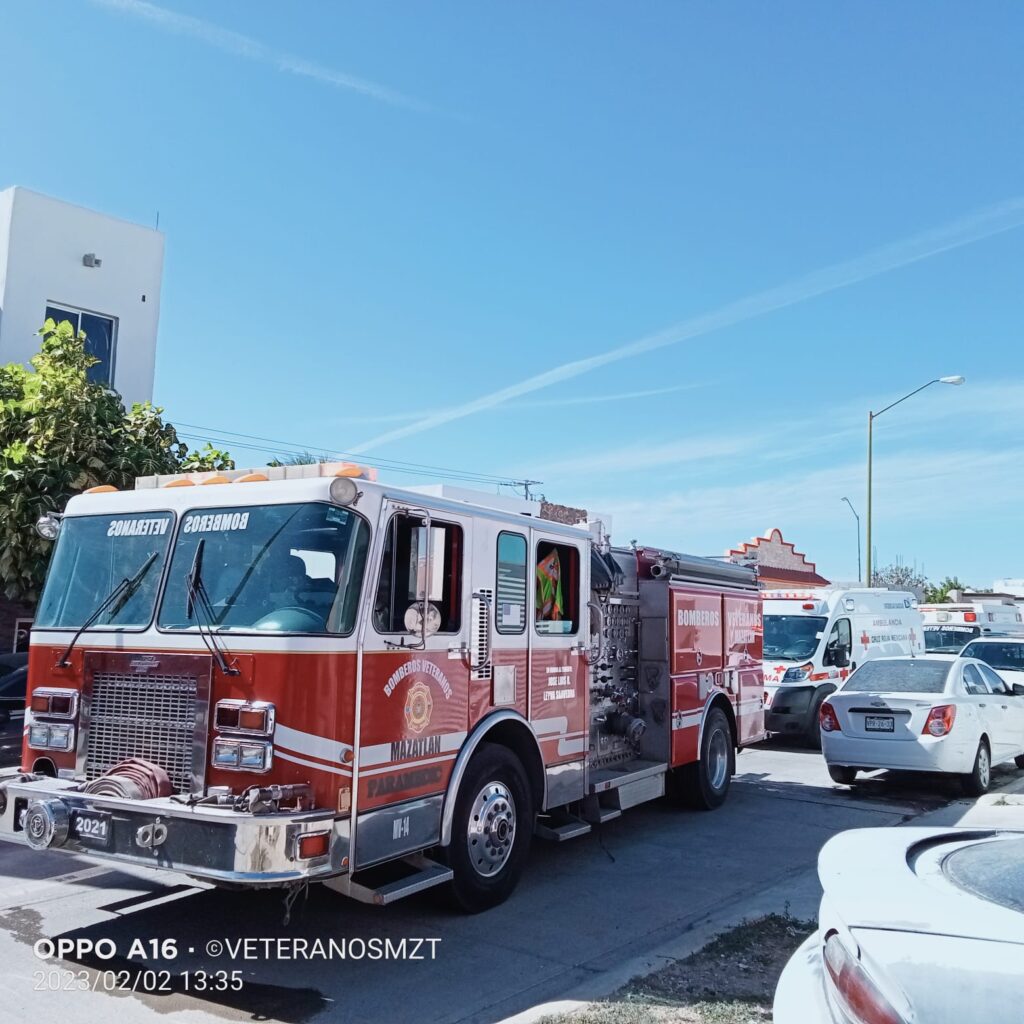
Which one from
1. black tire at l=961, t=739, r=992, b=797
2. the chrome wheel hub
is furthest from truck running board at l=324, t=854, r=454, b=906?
black tire at l=961, t=739, r=992, b=797

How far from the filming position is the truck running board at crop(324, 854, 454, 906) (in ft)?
17.8

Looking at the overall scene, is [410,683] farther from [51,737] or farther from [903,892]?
[903,892]

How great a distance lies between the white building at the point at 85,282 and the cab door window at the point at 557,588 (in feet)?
36.6

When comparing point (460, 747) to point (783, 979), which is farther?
point (460, 747)

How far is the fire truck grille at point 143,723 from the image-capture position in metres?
5.51

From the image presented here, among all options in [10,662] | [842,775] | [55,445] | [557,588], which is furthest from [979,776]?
[10,662]

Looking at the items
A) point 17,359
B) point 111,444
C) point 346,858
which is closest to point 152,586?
point 346,858

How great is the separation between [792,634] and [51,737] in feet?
40.0

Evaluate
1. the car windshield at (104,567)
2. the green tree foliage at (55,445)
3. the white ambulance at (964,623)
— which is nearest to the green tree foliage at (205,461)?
the green tree foliage at (55,445)

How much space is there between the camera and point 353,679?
18.0ft

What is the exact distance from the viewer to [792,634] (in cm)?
1584

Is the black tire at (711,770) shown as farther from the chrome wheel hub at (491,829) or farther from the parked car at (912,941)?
the parked car at (912,941)

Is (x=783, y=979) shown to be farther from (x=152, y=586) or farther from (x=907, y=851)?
(x=152, y=586)

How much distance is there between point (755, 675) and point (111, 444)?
8386mm
